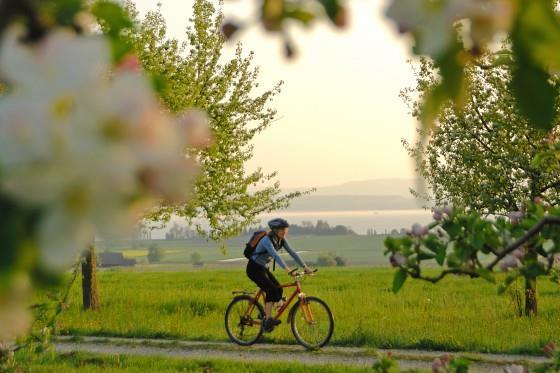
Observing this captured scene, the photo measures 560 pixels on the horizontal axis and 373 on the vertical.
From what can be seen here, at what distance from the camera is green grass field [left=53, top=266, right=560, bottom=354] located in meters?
11.4

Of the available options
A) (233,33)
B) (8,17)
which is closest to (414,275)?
(233,33)

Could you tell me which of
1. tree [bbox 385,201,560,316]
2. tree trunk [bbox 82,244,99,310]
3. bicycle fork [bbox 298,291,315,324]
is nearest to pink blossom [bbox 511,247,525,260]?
tree [bbox 385,201,560,316]

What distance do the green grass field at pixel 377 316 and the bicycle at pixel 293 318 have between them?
356 millimetres

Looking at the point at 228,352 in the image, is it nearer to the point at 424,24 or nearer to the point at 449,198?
the point at 449,198

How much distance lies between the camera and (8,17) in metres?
0.65

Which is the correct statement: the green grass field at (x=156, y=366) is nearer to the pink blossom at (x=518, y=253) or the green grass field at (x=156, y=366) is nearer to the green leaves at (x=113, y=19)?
the pink blossom at (x=518, y=253)

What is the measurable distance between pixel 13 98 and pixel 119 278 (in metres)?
26.7

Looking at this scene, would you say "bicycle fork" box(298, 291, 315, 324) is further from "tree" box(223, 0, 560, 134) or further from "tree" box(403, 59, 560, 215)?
"tree" box(223, 0, 560, 134)

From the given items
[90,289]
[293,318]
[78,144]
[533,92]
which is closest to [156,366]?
[293,318]

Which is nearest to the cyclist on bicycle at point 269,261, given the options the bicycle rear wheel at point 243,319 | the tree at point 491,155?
the bicycle rear wheel at point 243,319

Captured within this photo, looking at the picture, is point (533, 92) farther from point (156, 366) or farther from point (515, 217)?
point (156, 366)

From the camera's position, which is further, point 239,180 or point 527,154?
point 239,180

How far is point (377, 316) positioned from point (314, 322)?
3506 mm

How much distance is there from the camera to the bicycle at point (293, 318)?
35.7 ft
